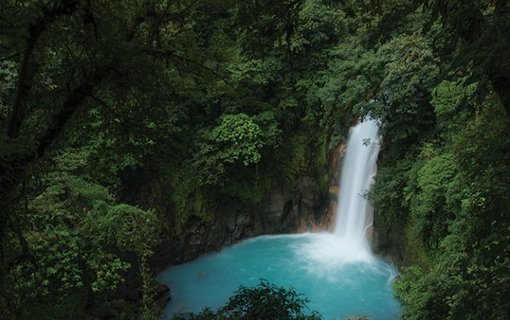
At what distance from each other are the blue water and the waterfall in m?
0.49

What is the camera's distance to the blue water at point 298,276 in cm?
1000

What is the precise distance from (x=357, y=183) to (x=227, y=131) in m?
3.97

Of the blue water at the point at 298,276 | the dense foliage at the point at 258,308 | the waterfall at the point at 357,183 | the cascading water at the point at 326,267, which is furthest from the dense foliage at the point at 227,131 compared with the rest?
the blue water at the point at 298,276

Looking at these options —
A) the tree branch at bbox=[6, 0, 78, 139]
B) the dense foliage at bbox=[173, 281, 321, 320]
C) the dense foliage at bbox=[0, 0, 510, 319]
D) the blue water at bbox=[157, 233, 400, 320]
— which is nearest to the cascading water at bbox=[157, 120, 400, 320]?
the blue water at bbox=[157, 233, 400, 320]

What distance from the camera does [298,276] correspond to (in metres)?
11.3

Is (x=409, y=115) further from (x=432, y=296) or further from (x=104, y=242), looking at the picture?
(x=104, y=242)

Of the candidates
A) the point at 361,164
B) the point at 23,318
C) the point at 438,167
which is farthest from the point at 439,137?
the point at 23,318

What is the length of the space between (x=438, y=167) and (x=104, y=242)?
6209 mm

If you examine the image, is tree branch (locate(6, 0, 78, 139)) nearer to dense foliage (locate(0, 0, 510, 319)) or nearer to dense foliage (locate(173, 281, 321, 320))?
dense foliage (locate(0, 0, 510, 319))

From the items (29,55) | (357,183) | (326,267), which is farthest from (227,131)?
(29,55)

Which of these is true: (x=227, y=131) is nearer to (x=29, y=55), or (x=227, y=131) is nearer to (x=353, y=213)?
(x=353, y=213)

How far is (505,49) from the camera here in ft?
8.75

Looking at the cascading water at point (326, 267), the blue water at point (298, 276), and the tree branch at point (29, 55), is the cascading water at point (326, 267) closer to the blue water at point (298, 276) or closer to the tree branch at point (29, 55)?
the blue water at point (298, 276)

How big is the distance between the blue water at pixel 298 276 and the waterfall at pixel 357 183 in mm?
495
